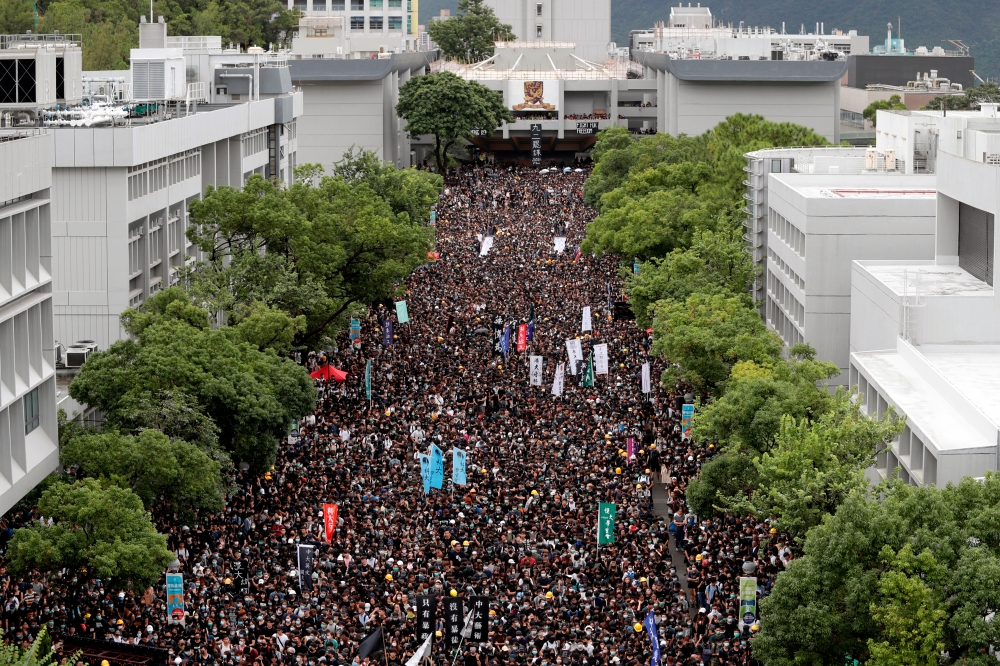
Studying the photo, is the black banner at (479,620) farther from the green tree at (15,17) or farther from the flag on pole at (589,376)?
the green tree at (15,17)

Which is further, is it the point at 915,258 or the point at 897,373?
the point at 915,258

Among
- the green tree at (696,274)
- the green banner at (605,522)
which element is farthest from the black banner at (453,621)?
the green tree at (696,274)

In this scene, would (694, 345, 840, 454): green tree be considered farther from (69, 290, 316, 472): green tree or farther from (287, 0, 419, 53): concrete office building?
(287, 0, 419, 53): concrete office building

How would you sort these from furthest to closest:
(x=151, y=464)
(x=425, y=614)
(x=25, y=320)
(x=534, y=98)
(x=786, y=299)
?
(x=534, y=98) < (x=786, y=299) < (x=151, y=464) < (x=25, y=320) < (x=425, y=614)

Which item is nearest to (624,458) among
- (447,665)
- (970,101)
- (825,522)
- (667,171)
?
Answer: (447,665)

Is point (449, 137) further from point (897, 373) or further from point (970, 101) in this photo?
point (897, 373)

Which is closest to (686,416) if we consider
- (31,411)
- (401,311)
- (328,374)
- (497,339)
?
(328,374)

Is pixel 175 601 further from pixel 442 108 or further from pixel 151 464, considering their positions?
pixel 442 108
